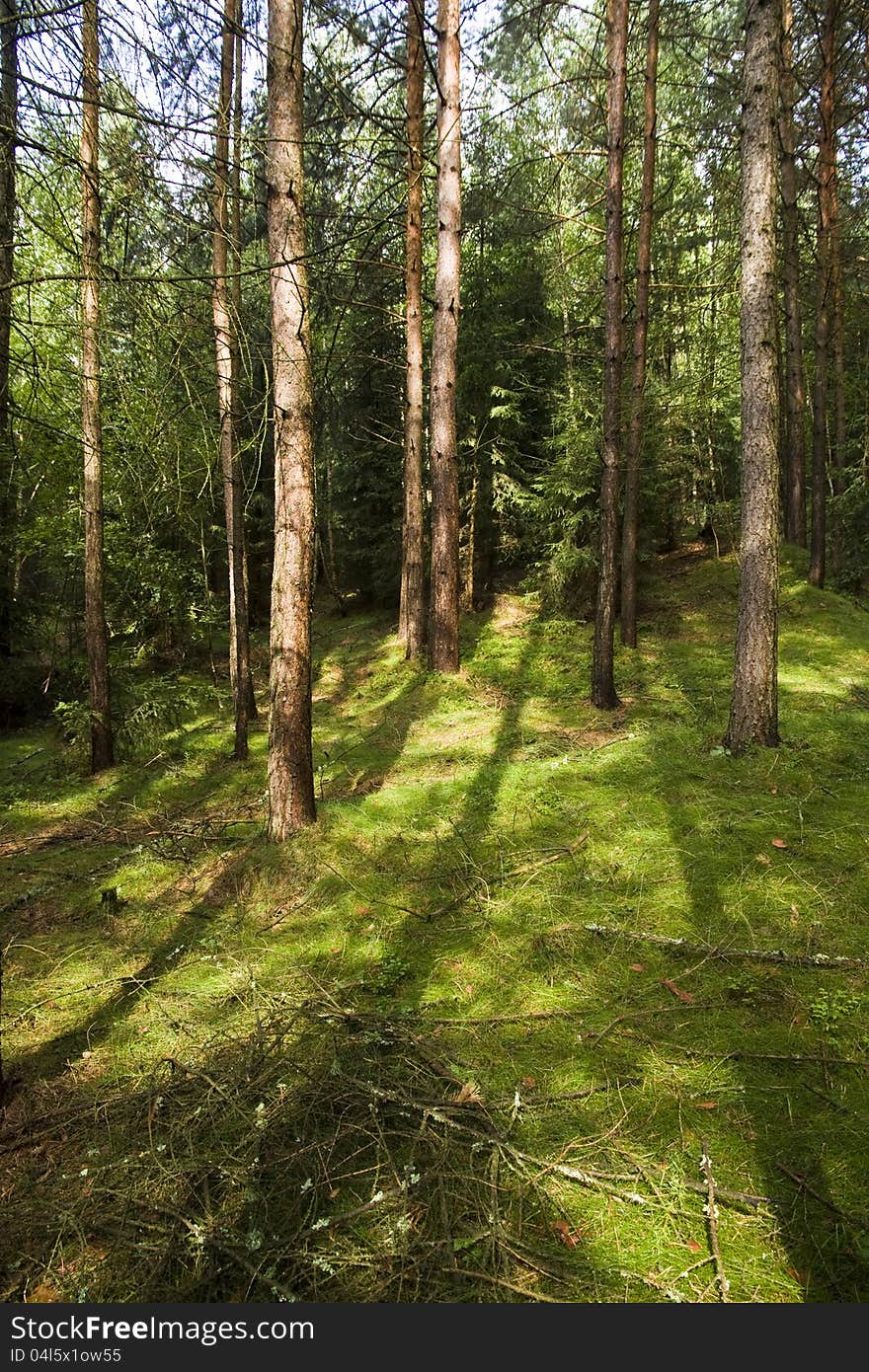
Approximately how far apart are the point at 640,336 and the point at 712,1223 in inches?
508

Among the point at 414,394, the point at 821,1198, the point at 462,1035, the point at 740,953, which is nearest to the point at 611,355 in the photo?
the point at 414,394

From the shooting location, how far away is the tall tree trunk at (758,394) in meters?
6.08

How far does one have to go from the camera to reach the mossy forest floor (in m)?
2.52

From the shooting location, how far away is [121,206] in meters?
3.01

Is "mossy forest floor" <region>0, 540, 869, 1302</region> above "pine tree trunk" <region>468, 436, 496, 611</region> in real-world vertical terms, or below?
below

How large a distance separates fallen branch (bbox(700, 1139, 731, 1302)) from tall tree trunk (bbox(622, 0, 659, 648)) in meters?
10.7

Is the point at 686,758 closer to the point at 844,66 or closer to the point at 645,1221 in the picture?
the point at 645,1221

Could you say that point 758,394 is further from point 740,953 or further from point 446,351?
point 446,351

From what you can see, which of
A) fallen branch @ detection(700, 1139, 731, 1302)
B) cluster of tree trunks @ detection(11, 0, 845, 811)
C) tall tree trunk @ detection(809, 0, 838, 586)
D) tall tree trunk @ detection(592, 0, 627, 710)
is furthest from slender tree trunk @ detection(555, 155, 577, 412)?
fallen branch @ detection(700, 1139, 731, 1302)

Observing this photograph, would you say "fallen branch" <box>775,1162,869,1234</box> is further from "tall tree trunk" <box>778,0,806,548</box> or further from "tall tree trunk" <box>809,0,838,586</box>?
"tall tree trunk" <box>778,0,806,548</box>

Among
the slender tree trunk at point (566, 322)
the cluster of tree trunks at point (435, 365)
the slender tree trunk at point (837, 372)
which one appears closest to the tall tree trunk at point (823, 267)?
the cluster of tree trunks at point (435, 365)

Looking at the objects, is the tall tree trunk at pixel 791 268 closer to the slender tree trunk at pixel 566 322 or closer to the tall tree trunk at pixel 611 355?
the slender tree trunk at pixel 566 322

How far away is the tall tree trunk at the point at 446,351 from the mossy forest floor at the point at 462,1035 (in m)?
4.28

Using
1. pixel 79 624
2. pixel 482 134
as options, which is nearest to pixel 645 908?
pixel 79 624
